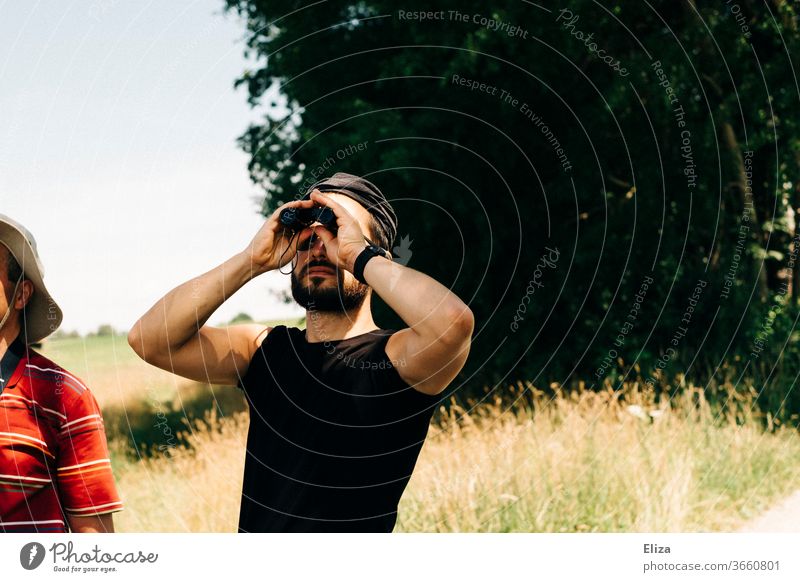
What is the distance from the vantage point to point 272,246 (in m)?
3.11

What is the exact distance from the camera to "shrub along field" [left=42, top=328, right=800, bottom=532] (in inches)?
228

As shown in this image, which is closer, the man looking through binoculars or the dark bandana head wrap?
the man looking through binoculars

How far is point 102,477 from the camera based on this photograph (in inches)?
122

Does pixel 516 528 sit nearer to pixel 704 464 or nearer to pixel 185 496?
pixel 704 464

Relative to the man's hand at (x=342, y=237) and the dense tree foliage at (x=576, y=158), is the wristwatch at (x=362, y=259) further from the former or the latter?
the dense tree foliage at (x=576, y=158)

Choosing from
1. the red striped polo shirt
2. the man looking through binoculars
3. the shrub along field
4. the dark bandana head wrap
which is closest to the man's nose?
the man looking through binoculars

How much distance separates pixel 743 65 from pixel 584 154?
6.38 feet

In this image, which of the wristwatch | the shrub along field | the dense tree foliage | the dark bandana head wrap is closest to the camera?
the wristwatch

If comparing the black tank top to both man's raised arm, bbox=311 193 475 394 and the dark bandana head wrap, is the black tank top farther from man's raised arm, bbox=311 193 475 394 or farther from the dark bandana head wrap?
the dark bandana head wrap

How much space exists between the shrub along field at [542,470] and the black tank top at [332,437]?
95.0 inches

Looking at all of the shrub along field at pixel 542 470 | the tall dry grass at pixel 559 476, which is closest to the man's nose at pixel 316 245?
the shrub along field at pixel 542 470

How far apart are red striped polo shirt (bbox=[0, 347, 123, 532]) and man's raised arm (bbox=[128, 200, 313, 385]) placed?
32cm

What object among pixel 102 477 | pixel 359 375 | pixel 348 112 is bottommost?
pixel 102 477
